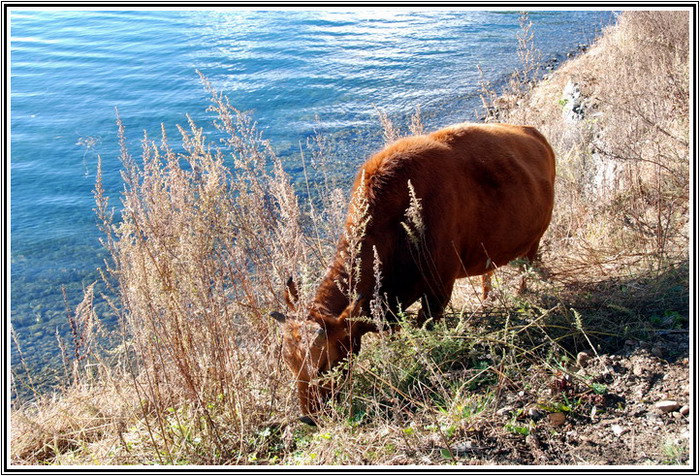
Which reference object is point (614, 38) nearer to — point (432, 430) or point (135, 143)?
point (135, 143)

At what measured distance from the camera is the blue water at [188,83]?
389 inches

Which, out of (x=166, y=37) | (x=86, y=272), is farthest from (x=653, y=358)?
(x=166, y=37)

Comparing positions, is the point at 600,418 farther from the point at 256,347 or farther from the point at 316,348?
the point at 256,347

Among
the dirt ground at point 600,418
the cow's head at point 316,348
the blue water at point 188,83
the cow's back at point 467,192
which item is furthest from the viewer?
the blue water at point 188,83

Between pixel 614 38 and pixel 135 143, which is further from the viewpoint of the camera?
pixel 614 38

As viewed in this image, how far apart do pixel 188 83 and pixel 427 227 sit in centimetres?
1221

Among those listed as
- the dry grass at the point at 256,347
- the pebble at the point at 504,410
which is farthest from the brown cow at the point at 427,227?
the pebble at the point at 504,410

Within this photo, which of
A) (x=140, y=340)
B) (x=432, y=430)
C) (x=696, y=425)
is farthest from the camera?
(x=140, y=340)

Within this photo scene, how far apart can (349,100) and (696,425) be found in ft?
40.8

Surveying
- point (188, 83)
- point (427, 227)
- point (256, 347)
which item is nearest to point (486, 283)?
point (427, 227)

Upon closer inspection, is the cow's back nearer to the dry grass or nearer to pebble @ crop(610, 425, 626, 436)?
the dry grass

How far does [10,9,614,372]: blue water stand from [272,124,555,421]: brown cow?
389 cm

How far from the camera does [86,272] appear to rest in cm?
907

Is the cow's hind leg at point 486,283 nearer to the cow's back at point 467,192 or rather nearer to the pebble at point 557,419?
the cow's back at point 467,192
